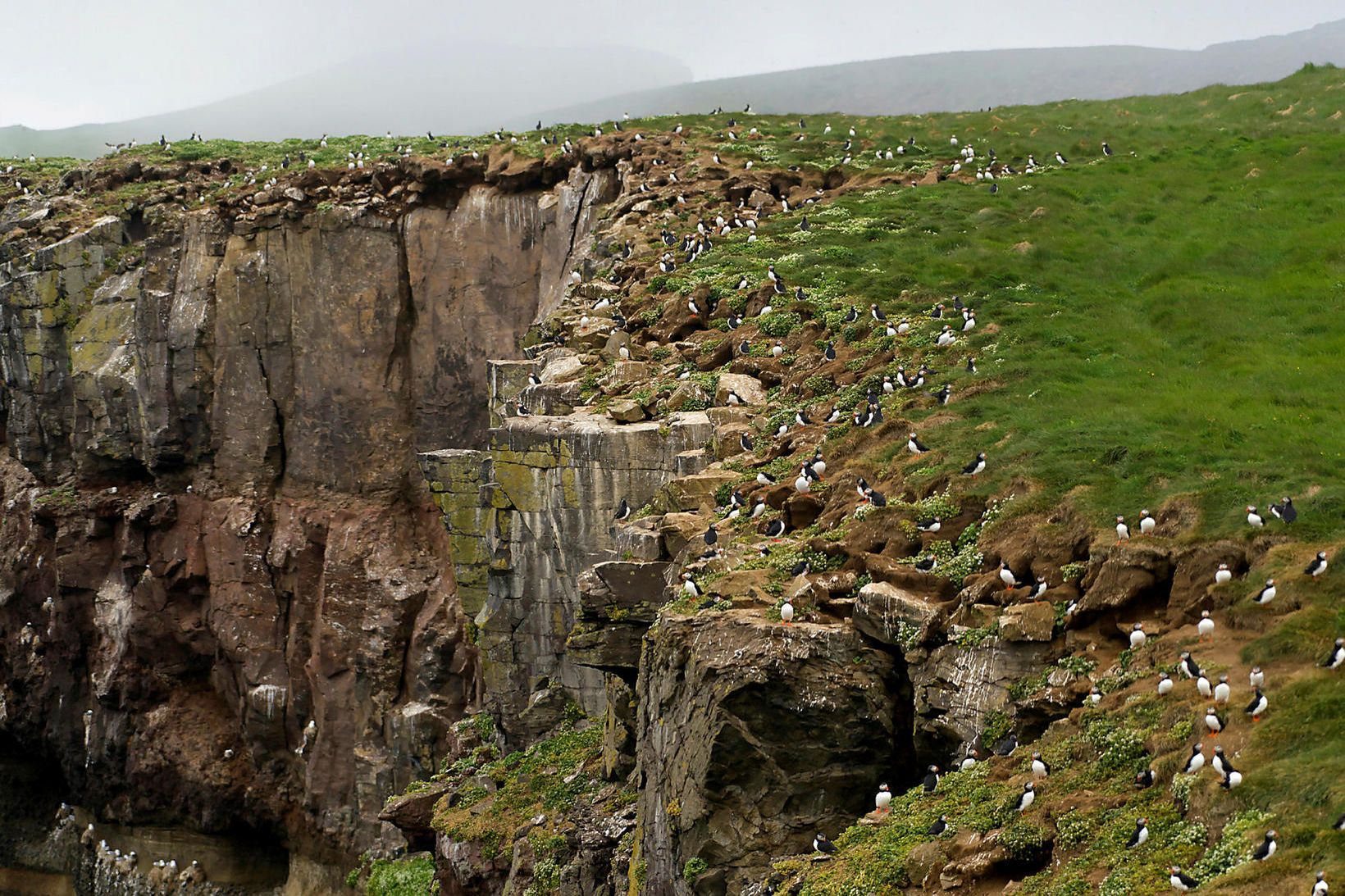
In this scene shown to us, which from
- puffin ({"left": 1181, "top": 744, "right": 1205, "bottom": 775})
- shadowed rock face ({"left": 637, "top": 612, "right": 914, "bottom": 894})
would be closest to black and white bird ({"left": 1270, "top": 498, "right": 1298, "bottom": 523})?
puffin ({"left": 1181, "top": 744, "right": 1205, "bottom": 775})

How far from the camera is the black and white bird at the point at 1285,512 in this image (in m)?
19.8

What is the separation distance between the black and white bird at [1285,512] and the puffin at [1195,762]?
4.77 metres

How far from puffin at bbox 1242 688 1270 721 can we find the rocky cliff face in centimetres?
3766

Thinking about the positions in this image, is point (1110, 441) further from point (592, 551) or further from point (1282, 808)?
point (592, 551)

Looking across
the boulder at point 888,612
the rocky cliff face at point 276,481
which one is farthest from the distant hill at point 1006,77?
the boulder at point 888,612

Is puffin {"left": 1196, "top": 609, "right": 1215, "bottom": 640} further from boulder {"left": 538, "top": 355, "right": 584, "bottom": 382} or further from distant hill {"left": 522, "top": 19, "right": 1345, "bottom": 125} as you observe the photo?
distant hill {"left": 522, "top": 19, "right": 1345, "bottom": 125}

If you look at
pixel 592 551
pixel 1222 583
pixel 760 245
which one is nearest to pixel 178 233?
pixel 760 245

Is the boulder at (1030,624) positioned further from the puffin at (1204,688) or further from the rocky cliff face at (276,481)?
the rocky cliff face at (276,481)

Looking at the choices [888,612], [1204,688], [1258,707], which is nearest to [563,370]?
[888,612]

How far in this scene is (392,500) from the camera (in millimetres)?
55156

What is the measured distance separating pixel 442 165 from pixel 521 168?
139 inches

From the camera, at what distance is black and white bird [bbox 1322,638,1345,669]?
1678 centimetres

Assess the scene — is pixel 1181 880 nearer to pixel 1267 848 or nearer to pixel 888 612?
pixel 1267 848

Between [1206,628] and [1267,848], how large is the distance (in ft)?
14.5
